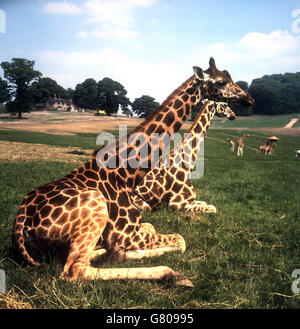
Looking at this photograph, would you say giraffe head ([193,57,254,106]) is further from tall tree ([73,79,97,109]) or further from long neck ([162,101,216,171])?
tall tree ([73,79,97,109])

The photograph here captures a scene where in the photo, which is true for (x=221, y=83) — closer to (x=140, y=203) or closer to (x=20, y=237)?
(x=140, y=203)

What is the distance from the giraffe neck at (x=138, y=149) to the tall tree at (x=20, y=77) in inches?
795

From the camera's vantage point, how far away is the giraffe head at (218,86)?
4.83 m

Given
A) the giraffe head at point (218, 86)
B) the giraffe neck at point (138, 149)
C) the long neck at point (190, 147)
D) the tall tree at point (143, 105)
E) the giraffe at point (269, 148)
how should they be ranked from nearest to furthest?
the giraffe neck at point (138, 149), the giraffe head at point (218, 86), the long neck at point (190, 147), the tall tree at point (143, 105), the giraffe at point (269, 148)

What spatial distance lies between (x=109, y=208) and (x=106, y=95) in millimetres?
11938

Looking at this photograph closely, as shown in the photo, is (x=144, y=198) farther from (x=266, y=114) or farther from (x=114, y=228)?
(x=266, y=114)

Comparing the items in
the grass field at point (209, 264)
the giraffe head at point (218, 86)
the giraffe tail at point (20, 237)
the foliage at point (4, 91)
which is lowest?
the grass field at point (209, 264)

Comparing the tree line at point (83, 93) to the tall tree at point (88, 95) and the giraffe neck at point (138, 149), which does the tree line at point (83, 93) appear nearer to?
the tall tree at point (88, 95)

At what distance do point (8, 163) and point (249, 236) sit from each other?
10615 mm

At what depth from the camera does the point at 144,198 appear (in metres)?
6.26

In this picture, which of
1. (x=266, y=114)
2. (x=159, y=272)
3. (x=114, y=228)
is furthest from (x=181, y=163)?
(x=266, y=114)

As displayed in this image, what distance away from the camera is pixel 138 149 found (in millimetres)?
4039

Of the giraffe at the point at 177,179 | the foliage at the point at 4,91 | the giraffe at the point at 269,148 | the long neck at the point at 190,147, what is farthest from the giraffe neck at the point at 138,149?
the giraffe at the point at 269,148

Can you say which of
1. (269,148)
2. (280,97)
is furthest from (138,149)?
(280,97)
